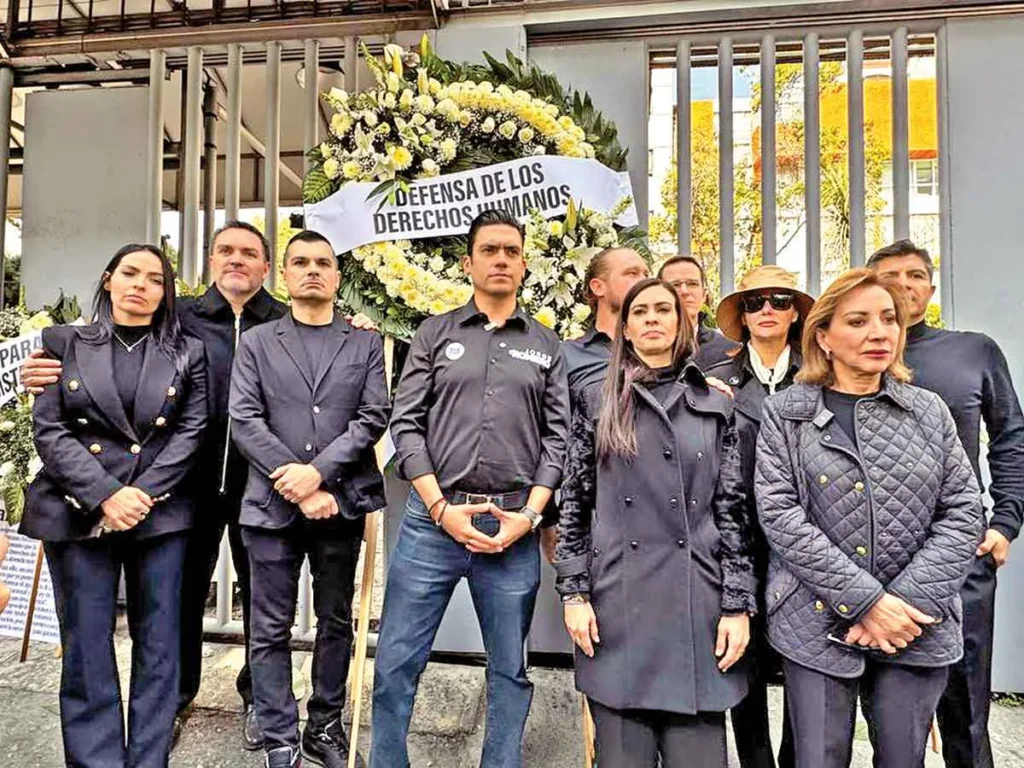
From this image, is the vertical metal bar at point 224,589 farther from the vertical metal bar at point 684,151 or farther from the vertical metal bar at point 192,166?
the vertical metal bar at point 684,151

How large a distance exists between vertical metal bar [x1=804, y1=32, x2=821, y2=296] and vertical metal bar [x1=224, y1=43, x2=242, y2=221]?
2.76m

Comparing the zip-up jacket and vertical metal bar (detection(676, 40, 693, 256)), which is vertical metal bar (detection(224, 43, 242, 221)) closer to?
the zip-up jacket

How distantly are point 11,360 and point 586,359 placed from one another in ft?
7.65

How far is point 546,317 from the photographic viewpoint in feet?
8.82

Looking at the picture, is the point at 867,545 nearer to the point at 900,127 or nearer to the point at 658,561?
the point at 658,561

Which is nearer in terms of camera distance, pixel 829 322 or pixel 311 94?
pixel 829 322

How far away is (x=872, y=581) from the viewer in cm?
153

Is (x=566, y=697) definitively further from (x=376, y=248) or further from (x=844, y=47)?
(x=844, y=47)

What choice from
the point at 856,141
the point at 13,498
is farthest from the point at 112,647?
the point at 856,141

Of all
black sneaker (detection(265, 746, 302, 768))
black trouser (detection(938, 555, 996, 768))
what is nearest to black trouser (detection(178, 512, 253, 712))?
black sneaker (detection(265, 746, 302, 768))

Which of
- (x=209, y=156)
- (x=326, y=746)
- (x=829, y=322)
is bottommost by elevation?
(x=326, y=746)

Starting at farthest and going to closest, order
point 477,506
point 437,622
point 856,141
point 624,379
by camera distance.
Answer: point 856,141 → point 437,622 → point 477,506 → point 624,379

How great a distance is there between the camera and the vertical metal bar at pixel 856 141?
10.4 ft

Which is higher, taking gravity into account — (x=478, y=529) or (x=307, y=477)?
(x=307, y=477)
